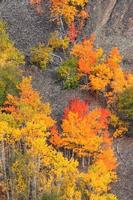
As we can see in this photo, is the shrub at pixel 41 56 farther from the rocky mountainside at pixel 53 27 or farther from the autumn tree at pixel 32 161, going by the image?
the autumn tree at pixel 32 161

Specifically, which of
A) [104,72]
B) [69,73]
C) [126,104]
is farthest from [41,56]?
[126,104]

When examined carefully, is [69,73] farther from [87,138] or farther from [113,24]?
[87,138]

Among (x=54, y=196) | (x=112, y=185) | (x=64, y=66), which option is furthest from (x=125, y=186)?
(x=64, y=66)

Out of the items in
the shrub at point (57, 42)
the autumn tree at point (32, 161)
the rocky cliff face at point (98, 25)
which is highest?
the rocky cliff face at point (98, 25)

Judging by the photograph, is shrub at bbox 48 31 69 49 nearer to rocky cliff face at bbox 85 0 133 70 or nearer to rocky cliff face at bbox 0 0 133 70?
rocky cliff face at bbox 0 0 133 70

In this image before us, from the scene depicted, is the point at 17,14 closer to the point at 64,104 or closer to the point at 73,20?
the point at 73,20

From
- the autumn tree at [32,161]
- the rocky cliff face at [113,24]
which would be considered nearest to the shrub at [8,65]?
the autumn tree at [32,161]
